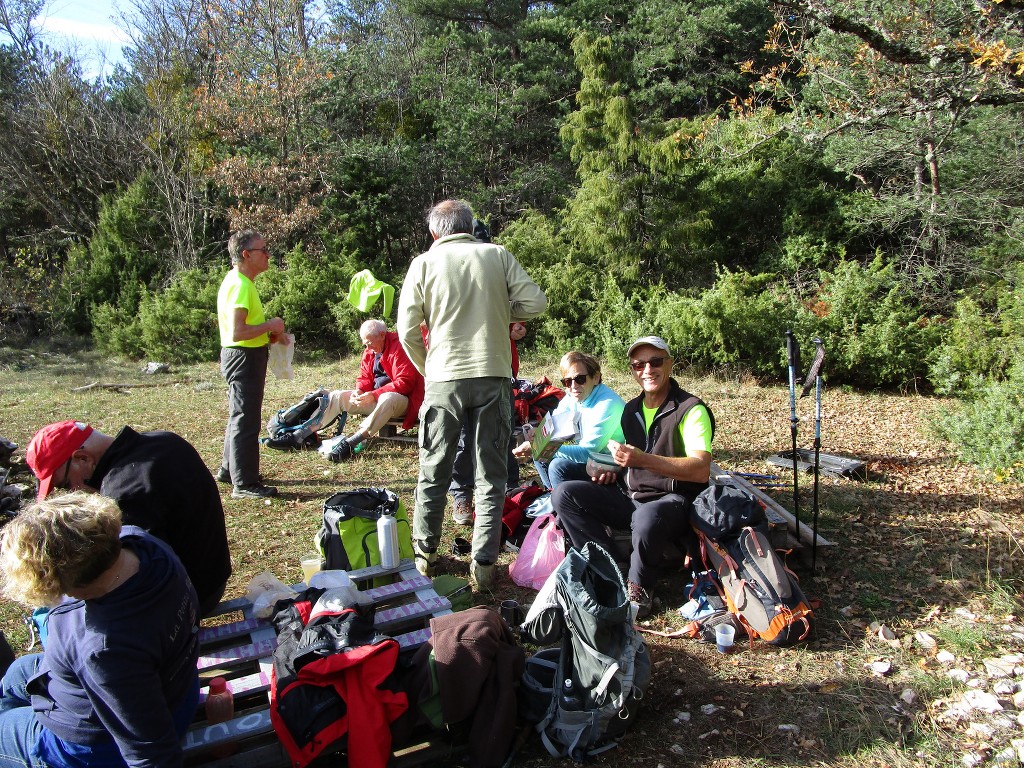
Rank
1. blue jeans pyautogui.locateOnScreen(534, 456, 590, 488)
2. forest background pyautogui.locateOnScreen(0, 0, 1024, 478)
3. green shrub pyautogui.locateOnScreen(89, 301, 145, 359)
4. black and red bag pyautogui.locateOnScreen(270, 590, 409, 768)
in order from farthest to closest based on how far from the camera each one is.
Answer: green shrub pyautogui.locateOnScreen(89, 301, 145, 359)
forest background pyautogui.locateOnScreen(0, 0, 1024, 478)
blue jeans pyautogui.locateOnScreen(534, 456, 590, 488)
black and red bag pyautogui.locateOnScreen(270, 590, 409, 768)

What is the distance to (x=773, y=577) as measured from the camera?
11.0 feet

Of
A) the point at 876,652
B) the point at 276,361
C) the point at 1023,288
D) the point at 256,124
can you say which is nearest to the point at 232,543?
the point at 276,361

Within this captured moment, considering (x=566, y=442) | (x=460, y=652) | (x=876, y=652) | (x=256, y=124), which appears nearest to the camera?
(x=460, y=652)

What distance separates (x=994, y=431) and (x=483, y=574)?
452 cm

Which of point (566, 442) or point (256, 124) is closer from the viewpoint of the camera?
point (566, 442)

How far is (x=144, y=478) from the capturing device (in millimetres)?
2779

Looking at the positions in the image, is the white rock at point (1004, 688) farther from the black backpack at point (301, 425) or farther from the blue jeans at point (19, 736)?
the black backpack at point (301, 425)

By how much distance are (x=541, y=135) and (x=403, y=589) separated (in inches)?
642

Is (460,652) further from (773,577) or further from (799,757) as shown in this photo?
(773,577)

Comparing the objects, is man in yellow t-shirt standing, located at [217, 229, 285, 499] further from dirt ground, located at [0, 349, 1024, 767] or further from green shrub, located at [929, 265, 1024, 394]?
green shrub, located at [929, 265, 1024, 394]

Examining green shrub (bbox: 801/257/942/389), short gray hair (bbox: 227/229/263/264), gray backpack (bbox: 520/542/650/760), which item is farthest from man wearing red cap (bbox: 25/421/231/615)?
green shrub (bbox: 801/257/942/389)

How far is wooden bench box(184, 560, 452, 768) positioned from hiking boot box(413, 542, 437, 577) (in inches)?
12.0

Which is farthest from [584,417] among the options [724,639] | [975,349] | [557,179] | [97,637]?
[557,179]

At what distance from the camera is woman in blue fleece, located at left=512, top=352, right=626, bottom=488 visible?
4.13 metres
